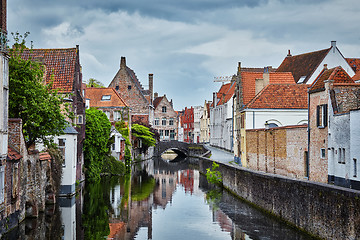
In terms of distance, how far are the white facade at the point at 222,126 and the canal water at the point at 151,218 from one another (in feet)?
85.7

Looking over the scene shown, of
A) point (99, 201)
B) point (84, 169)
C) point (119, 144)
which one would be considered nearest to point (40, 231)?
point (99, 201)

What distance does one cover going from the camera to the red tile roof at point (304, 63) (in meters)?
44.8

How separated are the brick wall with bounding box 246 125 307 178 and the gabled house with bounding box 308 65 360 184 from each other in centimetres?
175

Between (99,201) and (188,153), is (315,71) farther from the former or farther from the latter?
(188,153)

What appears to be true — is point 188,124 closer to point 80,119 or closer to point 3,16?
point 80,119

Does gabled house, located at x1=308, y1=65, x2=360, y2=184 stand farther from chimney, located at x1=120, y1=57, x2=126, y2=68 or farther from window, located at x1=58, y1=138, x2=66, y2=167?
chimney, located at x1=120, y1=57, x2=126, y2=68

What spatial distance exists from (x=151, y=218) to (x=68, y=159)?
25.4ft

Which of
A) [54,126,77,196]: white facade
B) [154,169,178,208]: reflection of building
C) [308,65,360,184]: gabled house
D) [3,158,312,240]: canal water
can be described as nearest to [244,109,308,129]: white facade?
[3,158,312,240]: canal water

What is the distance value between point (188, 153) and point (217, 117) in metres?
12.4

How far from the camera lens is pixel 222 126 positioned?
218ft

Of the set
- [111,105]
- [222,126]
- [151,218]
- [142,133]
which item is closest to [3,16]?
[151,218]

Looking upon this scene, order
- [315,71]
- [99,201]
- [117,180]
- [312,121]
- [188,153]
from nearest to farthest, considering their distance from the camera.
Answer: [312,121]
[99,201]
[117,180]
[315,71]
[188,153]

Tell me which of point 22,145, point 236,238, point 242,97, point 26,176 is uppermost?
point 242,97

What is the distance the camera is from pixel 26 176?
20.3 metres
